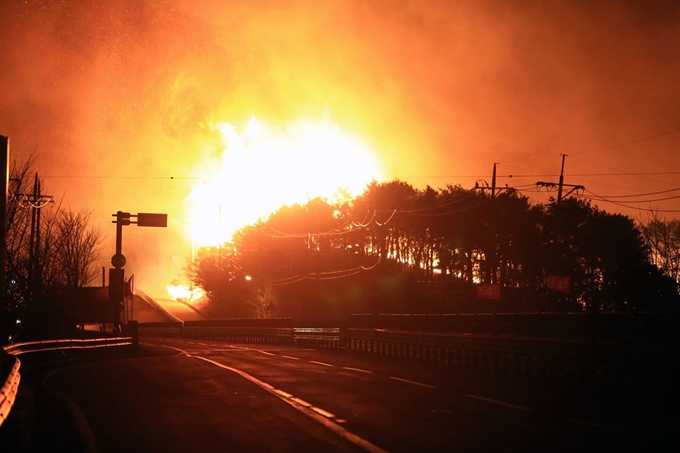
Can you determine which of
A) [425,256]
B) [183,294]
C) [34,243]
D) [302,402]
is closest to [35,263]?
[34,243]

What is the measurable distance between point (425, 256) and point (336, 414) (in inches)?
3774

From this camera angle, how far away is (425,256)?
10788 centimetres

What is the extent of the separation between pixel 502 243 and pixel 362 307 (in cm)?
2157

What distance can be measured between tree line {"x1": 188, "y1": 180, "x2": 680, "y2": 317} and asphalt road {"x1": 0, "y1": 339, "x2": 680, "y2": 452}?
42.7m

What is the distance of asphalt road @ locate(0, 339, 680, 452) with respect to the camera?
10135mm

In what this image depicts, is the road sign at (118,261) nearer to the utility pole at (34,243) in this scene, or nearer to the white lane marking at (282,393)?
the utility pole at (34,243)

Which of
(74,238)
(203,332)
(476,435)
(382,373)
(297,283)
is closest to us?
(476,435)

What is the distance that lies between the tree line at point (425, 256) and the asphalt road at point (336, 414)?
140ft

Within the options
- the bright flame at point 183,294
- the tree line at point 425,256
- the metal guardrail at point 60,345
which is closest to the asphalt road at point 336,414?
the metal guardrail at point 60,345

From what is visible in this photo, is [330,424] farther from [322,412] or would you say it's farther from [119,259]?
[119,259]

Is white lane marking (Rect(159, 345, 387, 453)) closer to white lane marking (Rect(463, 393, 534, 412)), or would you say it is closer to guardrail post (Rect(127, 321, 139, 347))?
white lane marking (Rect(463, 393, 534, 412))

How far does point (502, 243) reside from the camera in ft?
302

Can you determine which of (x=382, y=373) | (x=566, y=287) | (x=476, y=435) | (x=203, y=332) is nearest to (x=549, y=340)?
(x=382, y=373)

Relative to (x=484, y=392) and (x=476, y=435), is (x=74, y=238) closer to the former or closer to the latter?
(x=484, y=392)
